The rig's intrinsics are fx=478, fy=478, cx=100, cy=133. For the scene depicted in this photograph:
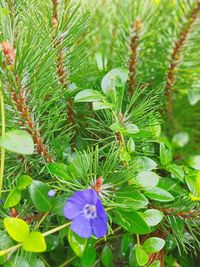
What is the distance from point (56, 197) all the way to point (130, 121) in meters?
0.13

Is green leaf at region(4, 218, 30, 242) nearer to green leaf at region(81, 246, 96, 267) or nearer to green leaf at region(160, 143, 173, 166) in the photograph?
green leaf at region(81, 246, 96, 267)

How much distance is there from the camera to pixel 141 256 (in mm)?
536

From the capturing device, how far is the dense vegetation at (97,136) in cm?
48

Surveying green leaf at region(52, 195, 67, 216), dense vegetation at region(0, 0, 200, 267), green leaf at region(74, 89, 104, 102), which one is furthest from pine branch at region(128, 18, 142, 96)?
green leaf at region(52, 195, 67, 216)

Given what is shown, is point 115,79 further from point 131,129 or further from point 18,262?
point 18,262

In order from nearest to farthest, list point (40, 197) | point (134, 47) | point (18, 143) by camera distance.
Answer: point (18, 143), point (40, 197), point (134, 47)

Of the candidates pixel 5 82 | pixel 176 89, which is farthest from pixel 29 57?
pixel 176 89

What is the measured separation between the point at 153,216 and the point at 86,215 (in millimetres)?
88

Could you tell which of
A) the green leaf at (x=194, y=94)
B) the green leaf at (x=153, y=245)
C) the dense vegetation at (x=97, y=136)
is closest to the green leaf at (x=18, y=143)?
the dense vegetation at (x=97, y=136)

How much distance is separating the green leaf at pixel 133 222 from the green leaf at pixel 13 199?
0.11 meters

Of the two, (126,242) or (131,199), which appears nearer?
(131,199)

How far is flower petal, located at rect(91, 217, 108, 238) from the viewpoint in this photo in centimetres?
47

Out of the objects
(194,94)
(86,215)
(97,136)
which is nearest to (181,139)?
(194,94)

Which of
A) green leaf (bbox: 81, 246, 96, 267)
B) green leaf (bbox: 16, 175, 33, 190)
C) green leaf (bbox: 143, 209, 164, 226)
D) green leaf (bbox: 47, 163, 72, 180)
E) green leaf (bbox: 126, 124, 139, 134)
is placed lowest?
green leaf (bbox: 81, 246, 96, 267)
